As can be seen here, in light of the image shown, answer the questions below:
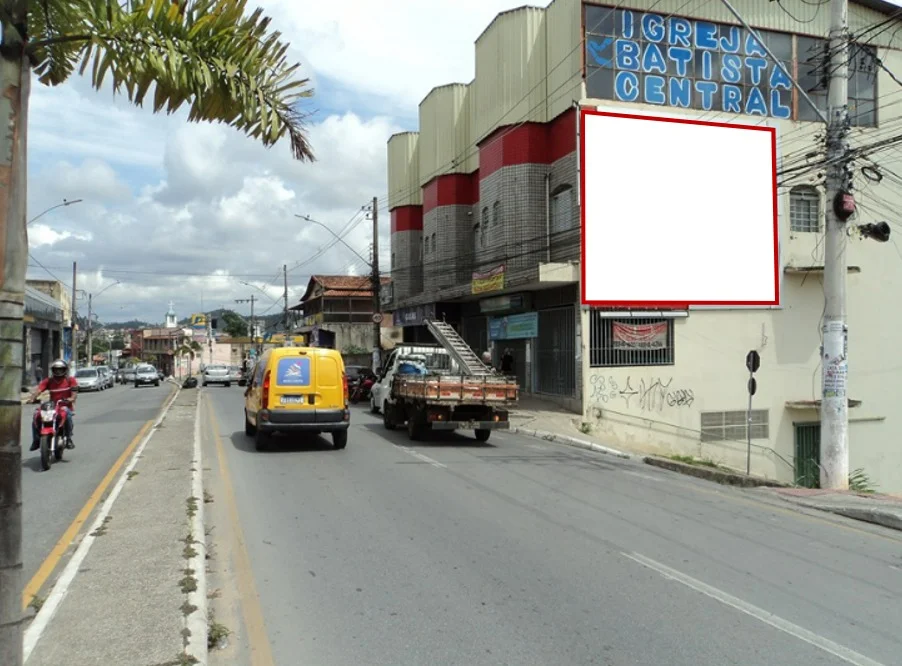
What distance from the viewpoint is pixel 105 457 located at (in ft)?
43.9

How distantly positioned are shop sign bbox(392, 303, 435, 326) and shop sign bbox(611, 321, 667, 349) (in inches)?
523

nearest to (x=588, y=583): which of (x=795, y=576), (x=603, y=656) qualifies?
(x=603, y=656)

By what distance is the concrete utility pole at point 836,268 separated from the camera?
481 inches

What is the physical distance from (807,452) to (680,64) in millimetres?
13292

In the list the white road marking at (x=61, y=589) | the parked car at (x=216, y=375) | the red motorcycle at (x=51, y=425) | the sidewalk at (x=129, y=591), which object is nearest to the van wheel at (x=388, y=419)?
the red motorcycle at (x=51, y=425)

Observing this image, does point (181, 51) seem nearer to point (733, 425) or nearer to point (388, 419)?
point (388, 419)

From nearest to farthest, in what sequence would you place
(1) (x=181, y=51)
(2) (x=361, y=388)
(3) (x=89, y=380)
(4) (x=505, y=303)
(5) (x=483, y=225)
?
1. (1) (x=181, y=51)
2. (4) (x=505, y=303)
3. (2) (x=361, y=388)
4. (5) (x=483, y=225)
5. (3) (x=89, y=380)

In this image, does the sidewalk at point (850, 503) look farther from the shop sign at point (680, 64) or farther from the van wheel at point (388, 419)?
the shop sign at point (680, 64)

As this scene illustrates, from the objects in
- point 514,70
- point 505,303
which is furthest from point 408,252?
point 514,70

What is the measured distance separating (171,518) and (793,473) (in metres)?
22.2

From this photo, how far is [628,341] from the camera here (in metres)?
22.1

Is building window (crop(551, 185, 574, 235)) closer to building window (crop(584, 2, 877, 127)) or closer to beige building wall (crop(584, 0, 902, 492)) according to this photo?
beige building wall (crop(584, 0, 902, 492))

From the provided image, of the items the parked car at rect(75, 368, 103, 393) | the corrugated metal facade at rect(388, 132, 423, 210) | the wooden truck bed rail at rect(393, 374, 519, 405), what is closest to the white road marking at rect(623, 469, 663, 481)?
the wooden truck bed rail at rect(393, 374, 519, 405)

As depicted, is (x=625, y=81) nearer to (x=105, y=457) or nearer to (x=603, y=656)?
(x=105, y=457)
